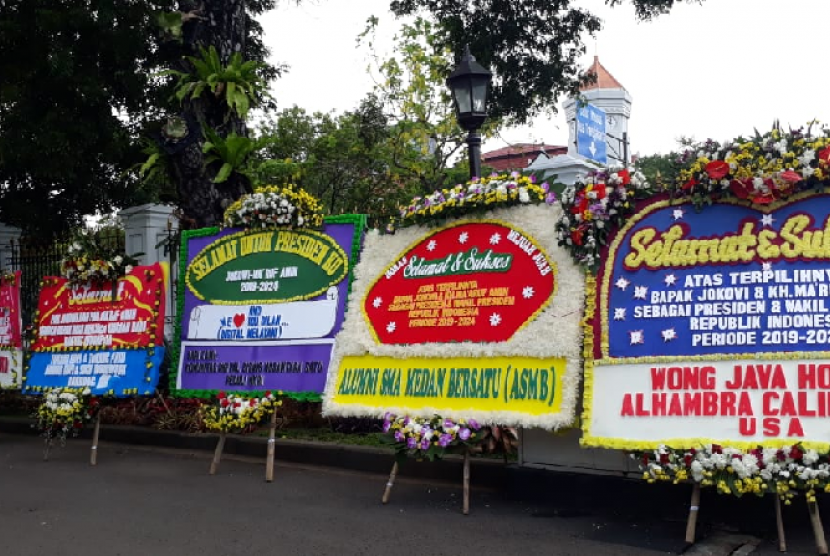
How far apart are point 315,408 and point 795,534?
624 cm

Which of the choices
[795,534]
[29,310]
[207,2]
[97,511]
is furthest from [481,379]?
[29,310]

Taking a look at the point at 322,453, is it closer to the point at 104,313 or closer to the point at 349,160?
the point at 104,313

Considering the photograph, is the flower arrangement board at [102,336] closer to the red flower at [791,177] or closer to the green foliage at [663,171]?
the green foliage at [663,171]

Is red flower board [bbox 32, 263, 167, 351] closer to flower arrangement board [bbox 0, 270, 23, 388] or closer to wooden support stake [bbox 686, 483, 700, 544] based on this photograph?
flower arrangement board [bbox 0, 270, 23, 388]

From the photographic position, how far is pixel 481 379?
6250 millimetres

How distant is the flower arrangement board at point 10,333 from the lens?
33.0ft

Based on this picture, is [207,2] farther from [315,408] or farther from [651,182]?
[651,182]

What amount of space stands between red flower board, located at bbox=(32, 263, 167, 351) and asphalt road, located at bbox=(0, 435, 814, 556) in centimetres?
144

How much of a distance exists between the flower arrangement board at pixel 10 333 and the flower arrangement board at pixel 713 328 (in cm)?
726

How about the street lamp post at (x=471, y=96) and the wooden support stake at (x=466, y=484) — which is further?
the street lamp post at (x=471, y=96)

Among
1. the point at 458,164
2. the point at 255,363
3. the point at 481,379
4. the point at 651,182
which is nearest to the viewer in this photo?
the point at 651,182

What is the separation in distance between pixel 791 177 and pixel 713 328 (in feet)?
3.32

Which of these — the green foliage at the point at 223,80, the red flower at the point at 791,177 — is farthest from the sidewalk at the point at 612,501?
the green foliage at the point at 223,80

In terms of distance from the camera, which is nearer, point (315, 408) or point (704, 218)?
point (704, 218)
